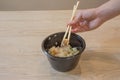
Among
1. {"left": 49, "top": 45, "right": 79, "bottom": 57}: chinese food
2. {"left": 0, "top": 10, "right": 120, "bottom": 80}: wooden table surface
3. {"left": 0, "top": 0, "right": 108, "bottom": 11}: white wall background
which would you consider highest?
{"left": 49, "top": 45, "right": 79, "bottom": 57}: chinese food

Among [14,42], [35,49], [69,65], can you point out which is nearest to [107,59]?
[69,65]

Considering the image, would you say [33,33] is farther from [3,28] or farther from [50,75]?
[50,75]

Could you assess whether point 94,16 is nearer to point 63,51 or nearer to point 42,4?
point 63,51

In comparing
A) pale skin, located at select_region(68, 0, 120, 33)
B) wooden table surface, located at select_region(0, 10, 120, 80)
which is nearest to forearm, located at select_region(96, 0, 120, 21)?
pale skin, located at select_region(68, 0, 120, 33)

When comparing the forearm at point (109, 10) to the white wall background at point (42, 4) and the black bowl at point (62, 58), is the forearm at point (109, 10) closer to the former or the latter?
the black bowl at point (62, 58)

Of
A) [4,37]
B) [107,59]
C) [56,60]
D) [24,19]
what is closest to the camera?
[56,60]

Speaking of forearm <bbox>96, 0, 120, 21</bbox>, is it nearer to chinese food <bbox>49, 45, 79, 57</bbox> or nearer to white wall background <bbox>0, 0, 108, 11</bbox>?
chinese food <bbox>49, 45, 79, 57</bbox>

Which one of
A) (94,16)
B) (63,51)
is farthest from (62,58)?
(94,16)

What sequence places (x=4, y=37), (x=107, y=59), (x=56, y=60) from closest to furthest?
(x=56, y=60)
(x=107, y=59)
(x=4, y=37)
